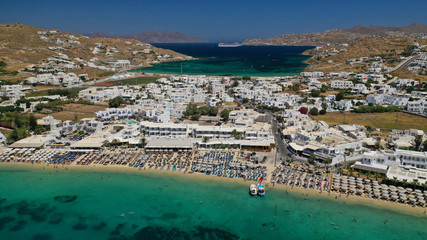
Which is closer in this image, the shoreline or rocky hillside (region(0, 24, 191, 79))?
the shoreline

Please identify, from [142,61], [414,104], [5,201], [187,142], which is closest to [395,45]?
[414,104]

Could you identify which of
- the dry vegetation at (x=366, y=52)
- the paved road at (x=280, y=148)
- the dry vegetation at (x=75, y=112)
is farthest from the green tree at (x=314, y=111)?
the dry vegetation at (x=366, y=52)

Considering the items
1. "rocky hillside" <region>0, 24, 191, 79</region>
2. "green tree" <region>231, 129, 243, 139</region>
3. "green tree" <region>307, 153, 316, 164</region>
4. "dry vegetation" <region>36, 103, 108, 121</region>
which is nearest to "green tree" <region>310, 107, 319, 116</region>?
"green tree" <region>231, 129, 243, 139</region>

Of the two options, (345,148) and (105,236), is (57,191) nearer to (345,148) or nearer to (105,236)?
(105,236)

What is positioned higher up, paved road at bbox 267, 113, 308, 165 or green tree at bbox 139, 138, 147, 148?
green tree at bbox 139, 138, 147, 148

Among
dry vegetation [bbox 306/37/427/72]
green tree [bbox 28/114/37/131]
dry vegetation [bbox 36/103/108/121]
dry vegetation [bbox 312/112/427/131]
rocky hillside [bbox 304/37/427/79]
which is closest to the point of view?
green tree [bbox 28/114/37/131]

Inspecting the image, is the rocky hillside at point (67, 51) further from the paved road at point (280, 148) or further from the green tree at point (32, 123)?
the paved road at point (280, 148)

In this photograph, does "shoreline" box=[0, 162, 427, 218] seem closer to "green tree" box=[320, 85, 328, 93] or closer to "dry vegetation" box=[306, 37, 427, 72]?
"green tree" box=[320, 85, 328, 93]
